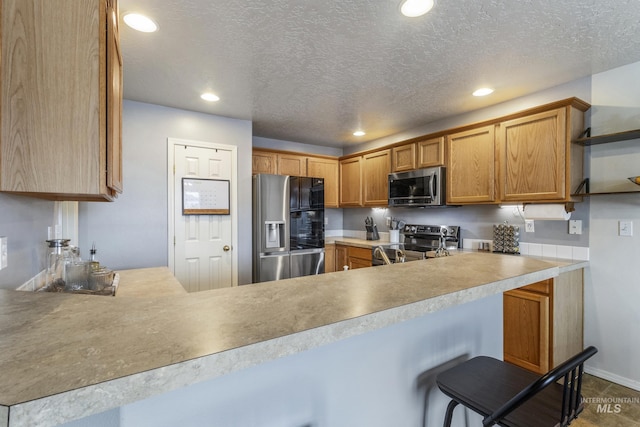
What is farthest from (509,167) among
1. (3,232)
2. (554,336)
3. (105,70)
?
(3,232)

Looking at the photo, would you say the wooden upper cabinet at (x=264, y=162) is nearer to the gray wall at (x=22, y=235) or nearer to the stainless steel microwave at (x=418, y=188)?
the stainless steel microwave at (x=418, y=188)

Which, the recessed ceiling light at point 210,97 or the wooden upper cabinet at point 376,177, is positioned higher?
the recessed ceiling light at point 210,97

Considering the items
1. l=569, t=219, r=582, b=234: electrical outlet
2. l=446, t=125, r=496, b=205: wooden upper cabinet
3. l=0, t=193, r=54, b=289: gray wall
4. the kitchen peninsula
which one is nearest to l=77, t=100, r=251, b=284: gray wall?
l=0, t=193, r=54, b=289: gray wall

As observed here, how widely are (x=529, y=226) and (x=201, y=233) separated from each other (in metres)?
3.31

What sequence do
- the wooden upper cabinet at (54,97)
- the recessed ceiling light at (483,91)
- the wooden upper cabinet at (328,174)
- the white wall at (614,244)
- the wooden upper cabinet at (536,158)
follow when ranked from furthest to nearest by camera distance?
the wooden upper cabinet at (328,174) < the recessed ceiling light at (483,91) < the wooden upper cabinet at (536,158) < the white wall at (614,244) < the wooden upper cabinet at (54,97)

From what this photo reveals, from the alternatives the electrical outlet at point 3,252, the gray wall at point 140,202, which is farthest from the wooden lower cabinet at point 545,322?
the gray wall at point 140,202

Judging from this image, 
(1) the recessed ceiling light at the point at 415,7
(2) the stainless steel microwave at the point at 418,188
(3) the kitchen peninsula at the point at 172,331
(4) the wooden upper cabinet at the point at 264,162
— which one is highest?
(1) the recessed ceiling light at the point at 415,7

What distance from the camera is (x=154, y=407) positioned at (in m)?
0.68

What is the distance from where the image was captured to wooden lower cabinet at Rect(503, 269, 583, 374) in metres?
2.25

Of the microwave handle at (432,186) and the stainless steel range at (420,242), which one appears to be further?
the stainless steel range at (420,242)

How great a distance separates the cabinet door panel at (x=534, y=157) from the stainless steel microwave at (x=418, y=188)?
642 millimetres

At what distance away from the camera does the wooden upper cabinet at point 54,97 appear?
3.11 ft

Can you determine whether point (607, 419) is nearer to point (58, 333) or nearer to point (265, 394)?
point (265, 394)

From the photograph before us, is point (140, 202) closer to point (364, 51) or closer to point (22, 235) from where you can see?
point (22, 235)
